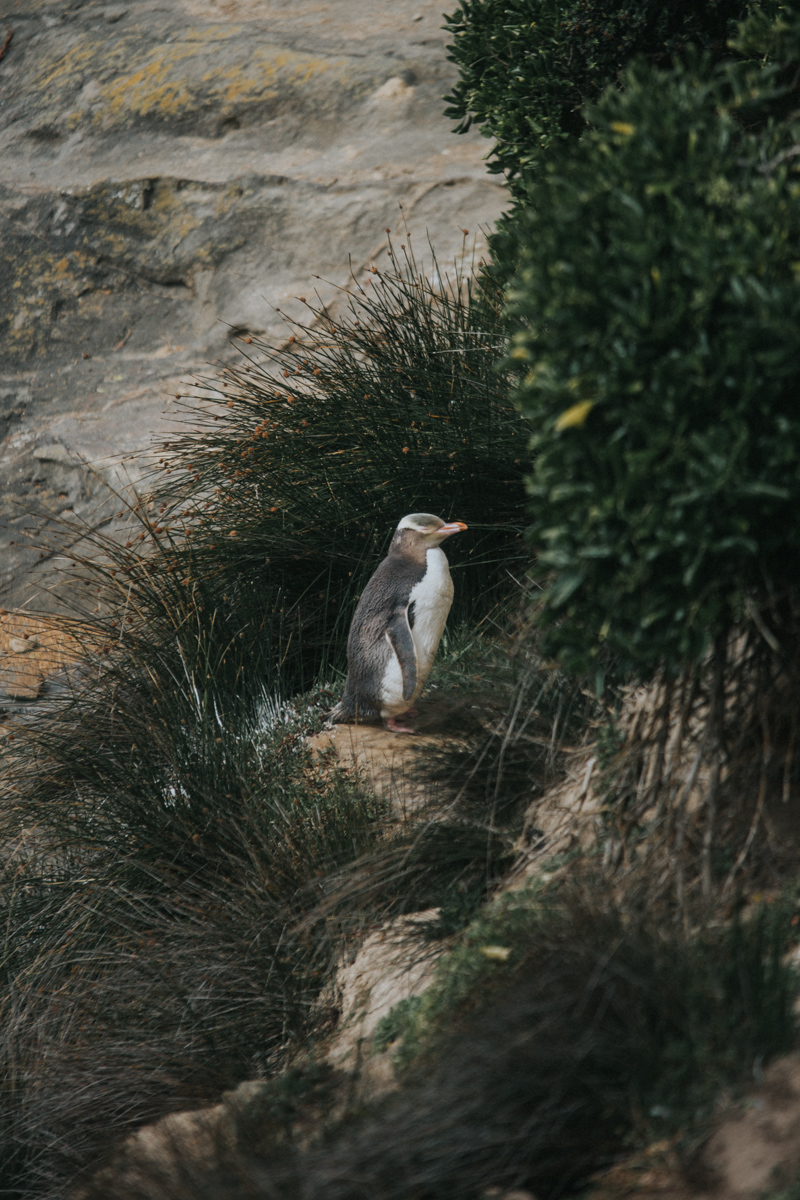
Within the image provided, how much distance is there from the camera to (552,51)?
4379 millimetres

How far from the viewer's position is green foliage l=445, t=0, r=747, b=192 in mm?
4152

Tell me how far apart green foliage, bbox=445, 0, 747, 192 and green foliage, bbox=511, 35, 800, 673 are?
2005 millimetres

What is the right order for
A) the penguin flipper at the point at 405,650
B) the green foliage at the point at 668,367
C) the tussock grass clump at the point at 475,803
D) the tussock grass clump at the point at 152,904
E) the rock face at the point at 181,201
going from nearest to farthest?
the green foliage at the point at 668,367 < the tussock grass clump at the point at 152,904 < the tussock grass clump at the point at 475,803 < the penguin flipper at the point at 405,650 < the rock face at the point at 181,201

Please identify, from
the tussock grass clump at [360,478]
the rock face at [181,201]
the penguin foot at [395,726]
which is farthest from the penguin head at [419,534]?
the rock face at [181,201]

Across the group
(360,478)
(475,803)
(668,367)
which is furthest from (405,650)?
(668,367)

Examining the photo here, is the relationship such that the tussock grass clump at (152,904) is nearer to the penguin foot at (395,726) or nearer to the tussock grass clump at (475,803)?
the tussock grass clump at (475,803)

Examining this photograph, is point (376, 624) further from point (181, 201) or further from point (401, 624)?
point (181, 201)

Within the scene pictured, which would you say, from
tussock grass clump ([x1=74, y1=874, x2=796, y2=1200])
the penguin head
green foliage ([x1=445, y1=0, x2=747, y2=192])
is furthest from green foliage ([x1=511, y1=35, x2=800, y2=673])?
green foliage ([x1=445, y1=0, x2=747, y2=192])

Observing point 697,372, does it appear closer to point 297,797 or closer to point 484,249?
point 297,797

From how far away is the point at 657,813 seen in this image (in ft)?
8.81

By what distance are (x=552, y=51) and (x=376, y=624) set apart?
2.67m

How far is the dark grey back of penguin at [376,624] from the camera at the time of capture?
394 cm

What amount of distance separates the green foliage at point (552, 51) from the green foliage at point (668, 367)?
200 cm

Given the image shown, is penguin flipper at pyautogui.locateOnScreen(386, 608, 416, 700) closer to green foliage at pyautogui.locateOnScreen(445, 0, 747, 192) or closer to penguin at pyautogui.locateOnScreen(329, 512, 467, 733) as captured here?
penguin at pyautogui.locateOnScreen(329, 512, 467, 733)
